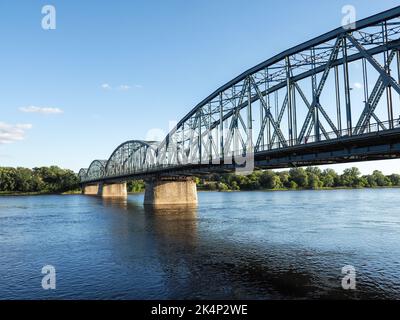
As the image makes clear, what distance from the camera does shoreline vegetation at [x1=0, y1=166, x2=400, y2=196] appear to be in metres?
170

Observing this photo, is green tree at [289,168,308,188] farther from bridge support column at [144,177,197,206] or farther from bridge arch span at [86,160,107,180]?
bridge support column at [144,177,197,206]

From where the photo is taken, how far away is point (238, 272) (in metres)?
22.9

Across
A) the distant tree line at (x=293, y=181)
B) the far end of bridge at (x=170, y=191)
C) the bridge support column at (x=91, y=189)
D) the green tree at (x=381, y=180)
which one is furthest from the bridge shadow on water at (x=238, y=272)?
the green tree at (x=381, y=180)

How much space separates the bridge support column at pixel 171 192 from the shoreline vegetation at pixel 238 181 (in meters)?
82.9

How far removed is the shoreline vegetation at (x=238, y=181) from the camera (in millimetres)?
169925

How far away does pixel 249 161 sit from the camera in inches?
1523

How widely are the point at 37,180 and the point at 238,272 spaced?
577 feet

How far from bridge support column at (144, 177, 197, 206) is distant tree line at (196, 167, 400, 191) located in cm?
7827

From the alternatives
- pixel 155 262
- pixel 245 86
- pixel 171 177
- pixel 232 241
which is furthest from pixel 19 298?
pixel 171 177

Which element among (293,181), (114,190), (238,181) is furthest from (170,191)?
(293,181)

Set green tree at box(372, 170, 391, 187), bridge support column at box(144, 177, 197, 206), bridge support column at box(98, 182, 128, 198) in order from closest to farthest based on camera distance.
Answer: bridge support column at box(144, 177, 197, 206) < bridge support column at box(98, 182, 128, 198) < green tree at box(372, 170, 391, 187)

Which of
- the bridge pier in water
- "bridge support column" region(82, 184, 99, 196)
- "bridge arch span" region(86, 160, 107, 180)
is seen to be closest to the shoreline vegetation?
"bridge arch span" region(86, 160, 107, 180)

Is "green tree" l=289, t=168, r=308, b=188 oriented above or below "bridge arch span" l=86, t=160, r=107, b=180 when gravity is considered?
below

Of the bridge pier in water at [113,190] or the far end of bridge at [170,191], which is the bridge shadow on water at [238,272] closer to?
the far end of bridge at [170,191]
